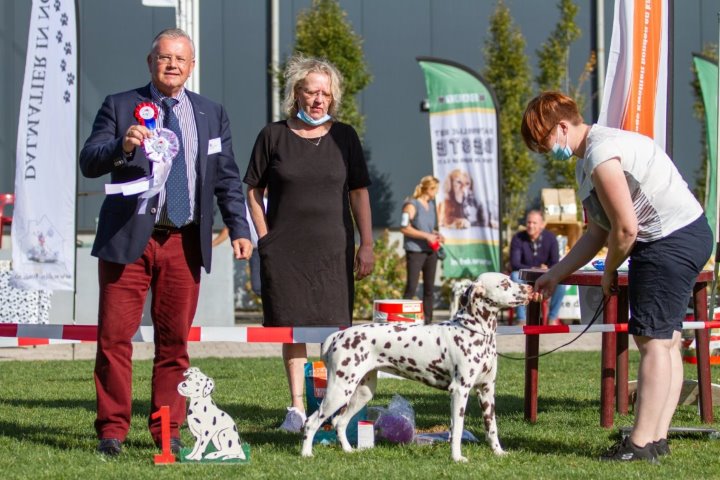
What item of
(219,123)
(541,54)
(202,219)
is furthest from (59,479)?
(541,54)

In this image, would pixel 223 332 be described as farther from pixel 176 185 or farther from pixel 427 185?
pixel 427 185

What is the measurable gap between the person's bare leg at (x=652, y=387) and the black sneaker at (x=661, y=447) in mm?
74

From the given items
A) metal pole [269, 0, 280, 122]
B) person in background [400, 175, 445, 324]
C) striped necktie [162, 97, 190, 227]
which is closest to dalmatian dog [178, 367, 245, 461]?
striped necktie [162, 97, 190, 227]

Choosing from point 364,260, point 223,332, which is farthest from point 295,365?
point 364,260

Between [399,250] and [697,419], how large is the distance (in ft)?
36.8

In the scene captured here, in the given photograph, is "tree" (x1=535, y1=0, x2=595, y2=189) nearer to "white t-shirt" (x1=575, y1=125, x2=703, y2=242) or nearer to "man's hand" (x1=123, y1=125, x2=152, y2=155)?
"white t-shirt" (x1=575, y1=125, x2=703, y2=242)

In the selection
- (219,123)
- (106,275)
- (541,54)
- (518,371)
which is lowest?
(518,371)

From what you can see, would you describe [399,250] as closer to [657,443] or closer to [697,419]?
[697,419]

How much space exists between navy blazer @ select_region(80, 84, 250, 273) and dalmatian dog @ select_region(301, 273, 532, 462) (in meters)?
0.82

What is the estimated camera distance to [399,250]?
17688mm

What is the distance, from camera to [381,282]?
15.0 m

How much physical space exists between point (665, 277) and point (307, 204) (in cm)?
182

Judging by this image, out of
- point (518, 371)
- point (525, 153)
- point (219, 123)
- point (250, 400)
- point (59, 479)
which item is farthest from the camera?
point (525, 153)

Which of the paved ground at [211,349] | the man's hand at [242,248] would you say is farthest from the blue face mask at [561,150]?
the paved ground at [211,349]
